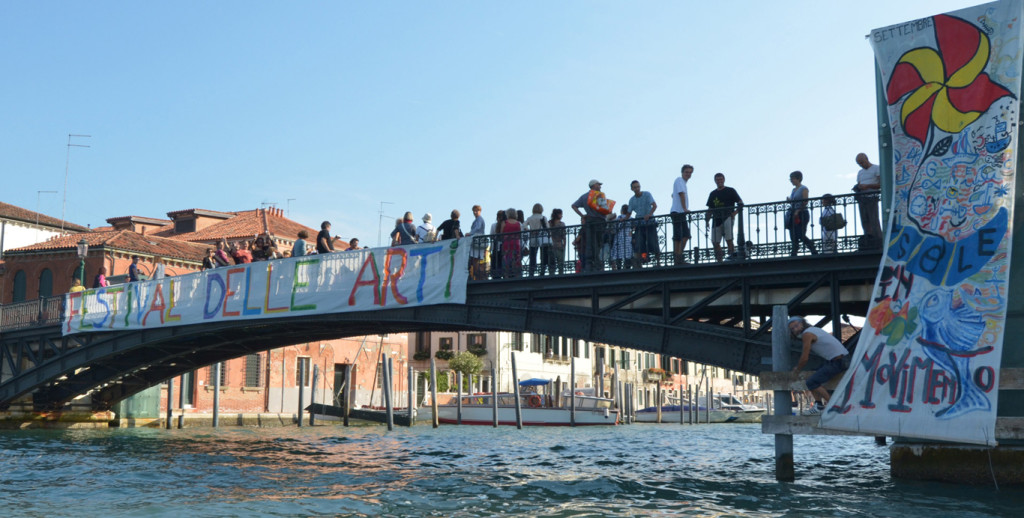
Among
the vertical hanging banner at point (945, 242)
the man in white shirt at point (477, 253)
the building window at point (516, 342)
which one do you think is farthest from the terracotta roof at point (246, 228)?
the vertical hanging banner at point (945, 242)

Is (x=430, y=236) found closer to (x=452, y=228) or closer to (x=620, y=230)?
(x=452, y=228)

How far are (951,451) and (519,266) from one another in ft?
24.7

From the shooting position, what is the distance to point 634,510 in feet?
37.4

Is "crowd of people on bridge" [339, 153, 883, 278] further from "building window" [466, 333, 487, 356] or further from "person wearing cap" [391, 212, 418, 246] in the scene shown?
"building window" [466, 333, 487, 356]

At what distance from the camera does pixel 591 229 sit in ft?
53.8

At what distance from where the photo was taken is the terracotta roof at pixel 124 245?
134 ft

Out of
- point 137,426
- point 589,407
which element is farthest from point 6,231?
point 589,407

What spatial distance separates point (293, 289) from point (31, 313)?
12423mm

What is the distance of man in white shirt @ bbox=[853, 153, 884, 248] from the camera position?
1348cm

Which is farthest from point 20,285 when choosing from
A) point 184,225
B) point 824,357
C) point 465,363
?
point 824,357

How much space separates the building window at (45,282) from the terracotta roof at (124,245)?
3.07 feet

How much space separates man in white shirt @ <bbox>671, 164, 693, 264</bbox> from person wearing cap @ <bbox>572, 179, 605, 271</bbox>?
1.35m

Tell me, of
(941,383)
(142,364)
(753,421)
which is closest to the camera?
(941,383)

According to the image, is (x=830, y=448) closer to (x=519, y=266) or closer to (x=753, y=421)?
(x=519, y=266)
